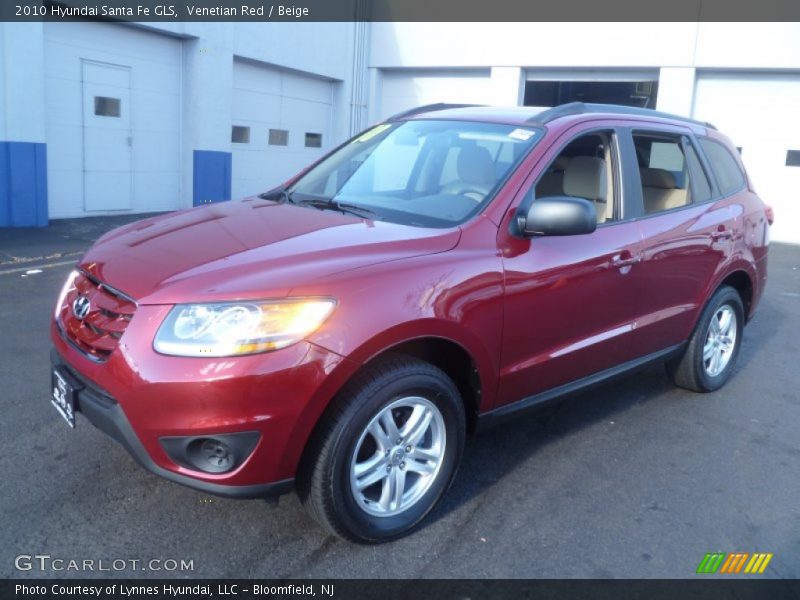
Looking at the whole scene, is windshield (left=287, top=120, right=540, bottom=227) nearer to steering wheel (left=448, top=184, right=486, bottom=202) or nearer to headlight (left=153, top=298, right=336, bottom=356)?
steering wheel (left=448, top=184, right=486, bottom=202)

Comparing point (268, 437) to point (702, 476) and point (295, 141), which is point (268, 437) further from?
point (295, 141)

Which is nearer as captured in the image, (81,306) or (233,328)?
(233,328)

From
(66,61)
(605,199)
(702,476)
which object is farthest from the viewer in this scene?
(66,61)

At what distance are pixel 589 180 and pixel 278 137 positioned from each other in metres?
11.9

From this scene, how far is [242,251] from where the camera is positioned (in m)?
2.96

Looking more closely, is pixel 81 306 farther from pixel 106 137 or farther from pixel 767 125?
pixel 767 125

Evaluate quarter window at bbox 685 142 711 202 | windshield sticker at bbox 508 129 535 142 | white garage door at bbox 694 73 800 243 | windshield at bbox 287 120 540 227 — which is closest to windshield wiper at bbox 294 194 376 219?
windshield at bbox 287 120 540 227

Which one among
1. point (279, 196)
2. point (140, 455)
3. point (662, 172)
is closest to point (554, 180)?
point (662, 172)

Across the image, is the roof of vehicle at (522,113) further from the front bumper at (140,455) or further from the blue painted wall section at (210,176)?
the blue painted wall section at (210,176)

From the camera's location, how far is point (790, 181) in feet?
45.3

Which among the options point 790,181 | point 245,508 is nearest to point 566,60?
point 790,181

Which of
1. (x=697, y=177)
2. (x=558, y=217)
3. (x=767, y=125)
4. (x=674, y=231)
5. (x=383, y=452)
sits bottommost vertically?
(x=383, y=452)

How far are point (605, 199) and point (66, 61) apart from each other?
9.28 metres

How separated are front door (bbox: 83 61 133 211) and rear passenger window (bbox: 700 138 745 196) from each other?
927 cm
